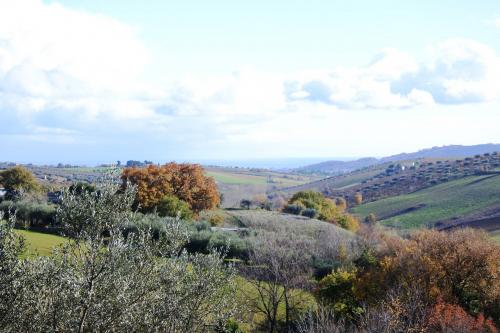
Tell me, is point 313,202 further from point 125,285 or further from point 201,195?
point 125,285

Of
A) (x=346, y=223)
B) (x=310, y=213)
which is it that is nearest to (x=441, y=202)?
(x=346, y=223)

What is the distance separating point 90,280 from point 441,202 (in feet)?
404

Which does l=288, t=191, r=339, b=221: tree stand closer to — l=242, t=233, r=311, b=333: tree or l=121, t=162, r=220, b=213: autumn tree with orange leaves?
l=121, t=162, r=220, b=213: autumn tree with orange leaves

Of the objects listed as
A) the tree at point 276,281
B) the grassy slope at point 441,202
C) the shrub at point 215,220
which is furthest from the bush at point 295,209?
the tree at point 276,281

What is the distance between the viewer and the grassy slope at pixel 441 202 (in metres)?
110

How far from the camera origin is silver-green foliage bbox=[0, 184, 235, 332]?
12.3 meters

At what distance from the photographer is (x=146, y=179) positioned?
75.6 metres

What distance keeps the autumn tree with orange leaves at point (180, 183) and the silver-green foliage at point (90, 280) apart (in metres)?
59.5

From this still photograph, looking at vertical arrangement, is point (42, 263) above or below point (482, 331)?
above

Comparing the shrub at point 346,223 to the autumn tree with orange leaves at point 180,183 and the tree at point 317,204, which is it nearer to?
the tree at point 317,204

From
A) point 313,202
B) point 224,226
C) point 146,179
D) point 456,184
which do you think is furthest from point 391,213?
point 146,179

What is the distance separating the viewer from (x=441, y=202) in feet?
404

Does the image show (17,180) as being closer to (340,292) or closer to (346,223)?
(346,223)

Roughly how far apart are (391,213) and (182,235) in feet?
396
